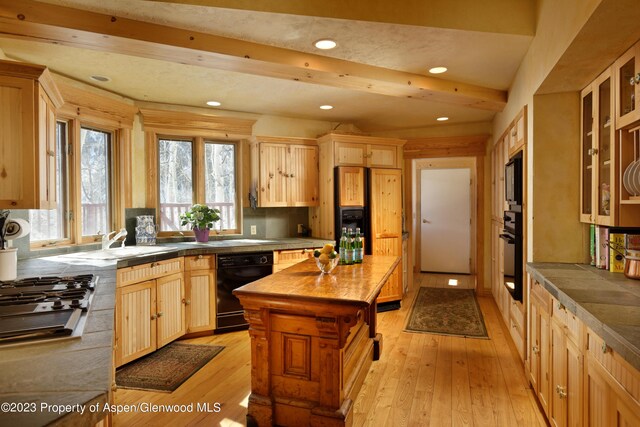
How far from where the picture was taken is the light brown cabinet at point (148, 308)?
302 cm

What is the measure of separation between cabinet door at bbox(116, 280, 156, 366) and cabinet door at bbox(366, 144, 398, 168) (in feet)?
9.33

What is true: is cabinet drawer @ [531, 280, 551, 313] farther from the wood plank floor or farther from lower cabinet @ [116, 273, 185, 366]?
lower cabinet @ [116, 273, 185, 366]

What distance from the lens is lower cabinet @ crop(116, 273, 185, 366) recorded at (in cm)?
302

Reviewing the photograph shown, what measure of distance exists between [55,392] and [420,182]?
7095mm

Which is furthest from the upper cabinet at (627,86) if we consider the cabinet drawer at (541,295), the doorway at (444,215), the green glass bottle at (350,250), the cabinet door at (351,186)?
the doorway at (444,215)

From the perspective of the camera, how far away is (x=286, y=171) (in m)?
→ 4.66

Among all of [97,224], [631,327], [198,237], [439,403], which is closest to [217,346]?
[198,237]

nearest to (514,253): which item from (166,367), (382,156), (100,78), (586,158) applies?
(586,158)

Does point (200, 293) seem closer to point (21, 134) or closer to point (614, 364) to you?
point (21, 134)

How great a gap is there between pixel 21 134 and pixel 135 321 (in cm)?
167

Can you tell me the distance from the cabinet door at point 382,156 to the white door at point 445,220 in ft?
8.64

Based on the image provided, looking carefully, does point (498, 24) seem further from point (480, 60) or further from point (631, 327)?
point (631, 327)

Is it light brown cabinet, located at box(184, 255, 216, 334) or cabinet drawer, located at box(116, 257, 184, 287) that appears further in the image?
light brown cabinet, located at box(184, 255, 216, 334)

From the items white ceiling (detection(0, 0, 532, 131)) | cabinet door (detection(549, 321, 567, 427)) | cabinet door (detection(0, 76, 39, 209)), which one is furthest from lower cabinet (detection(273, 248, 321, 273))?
cabinet door (detection(549, 321, 567, 427))
